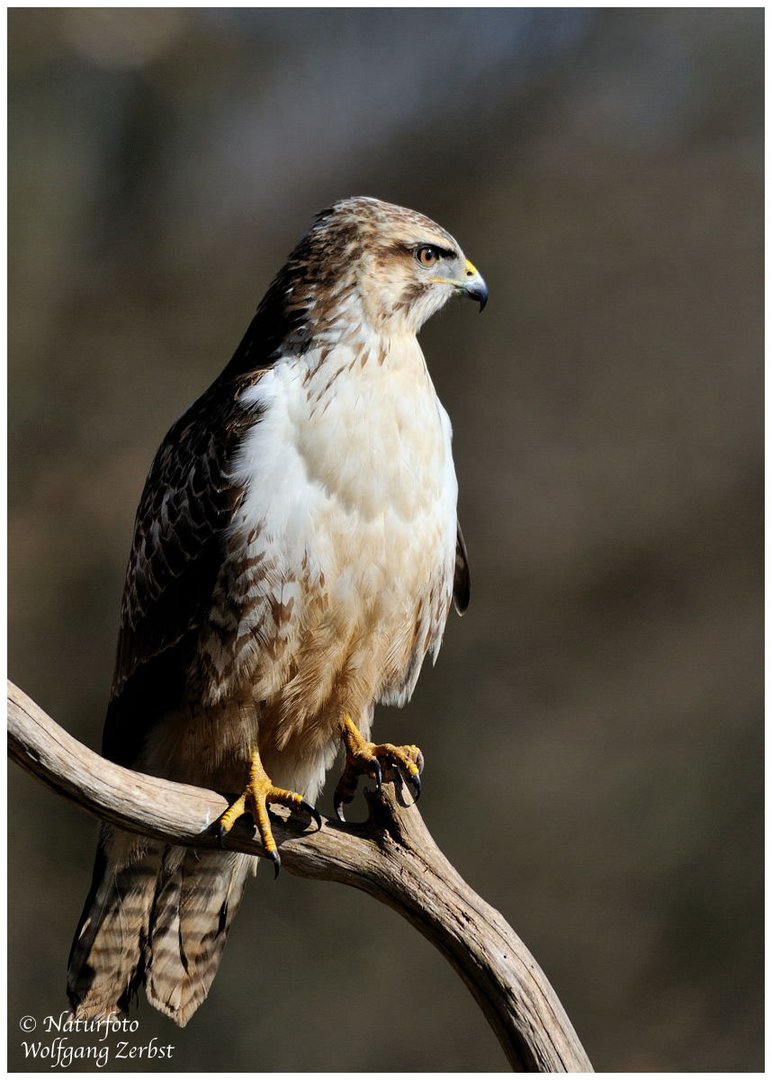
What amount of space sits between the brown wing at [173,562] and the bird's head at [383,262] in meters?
0.36

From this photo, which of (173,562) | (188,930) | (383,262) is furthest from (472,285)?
(188,930)

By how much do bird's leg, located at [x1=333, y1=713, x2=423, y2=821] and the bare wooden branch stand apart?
3.6 inches

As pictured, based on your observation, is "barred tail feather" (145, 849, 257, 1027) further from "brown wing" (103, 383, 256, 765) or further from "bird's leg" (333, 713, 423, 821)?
"bird's leg" (333, 713, 423, 821)

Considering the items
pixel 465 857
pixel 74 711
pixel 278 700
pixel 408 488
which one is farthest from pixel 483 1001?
pixel 74 711

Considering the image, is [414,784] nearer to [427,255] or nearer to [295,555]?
[295,555]

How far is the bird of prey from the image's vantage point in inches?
107

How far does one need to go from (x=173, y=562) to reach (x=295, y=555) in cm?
38

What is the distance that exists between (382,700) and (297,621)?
0.47 meters

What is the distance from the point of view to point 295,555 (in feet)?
8.79

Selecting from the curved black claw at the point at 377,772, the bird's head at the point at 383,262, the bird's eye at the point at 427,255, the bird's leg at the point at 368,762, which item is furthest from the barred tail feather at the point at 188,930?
the bird's eye at the point at 427,255

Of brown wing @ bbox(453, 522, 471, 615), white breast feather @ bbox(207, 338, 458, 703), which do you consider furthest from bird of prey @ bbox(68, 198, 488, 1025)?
brown wing @ bbox(453, 522, 471, 615)

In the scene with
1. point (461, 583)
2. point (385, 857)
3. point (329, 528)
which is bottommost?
point (385, 857)

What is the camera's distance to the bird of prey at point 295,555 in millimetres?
2713

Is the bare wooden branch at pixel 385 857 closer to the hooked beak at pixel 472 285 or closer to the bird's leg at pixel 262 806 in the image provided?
the bird's leg at pixel 262 806
